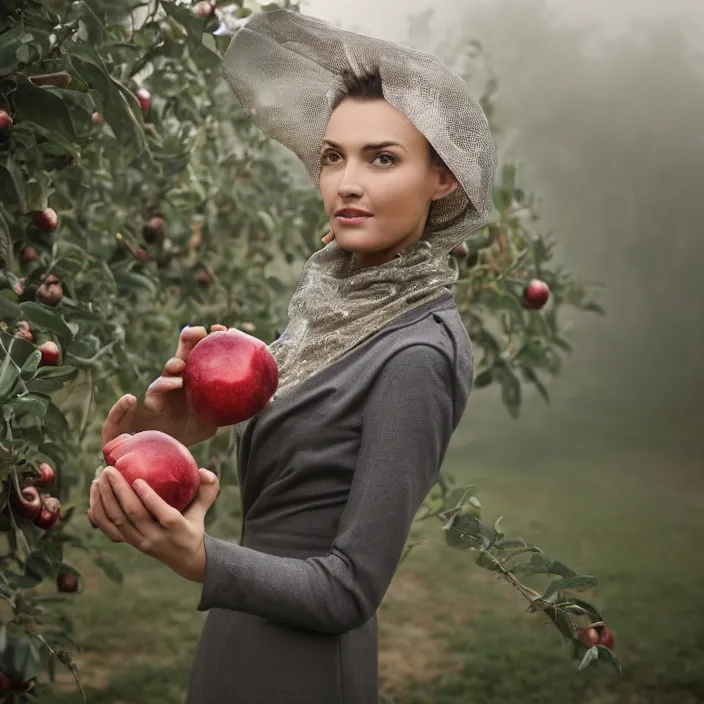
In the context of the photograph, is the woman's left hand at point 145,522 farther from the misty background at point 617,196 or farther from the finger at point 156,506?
the misty background at point 617,196

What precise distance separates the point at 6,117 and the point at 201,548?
57cm

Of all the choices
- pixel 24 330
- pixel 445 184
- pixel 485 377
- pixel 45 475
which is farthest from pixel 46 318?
pixel 485 377

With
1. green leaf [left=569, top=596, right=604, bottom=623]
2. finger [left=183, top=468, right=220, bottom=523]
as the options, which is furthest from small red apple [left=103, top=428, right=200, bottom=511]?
green leaf [left=569, top=596, right=604, bottom=623]

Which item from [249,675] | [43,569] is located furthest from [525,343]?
[249,675]

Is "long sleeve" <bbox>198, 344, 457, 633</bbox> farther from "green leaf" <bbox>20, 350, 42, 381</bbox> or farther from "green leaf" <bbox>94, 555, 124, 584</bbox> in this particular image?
"green leaf" <bbox>94, 555, 124, 584</bbox>

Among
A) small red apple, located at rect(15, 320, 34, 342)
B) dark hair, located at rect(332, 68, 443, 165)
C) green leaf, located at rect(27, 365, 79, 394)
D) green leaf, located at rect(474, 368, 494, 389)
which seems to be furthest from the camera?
green leaf, located at rect(474, 368, 494, 389)

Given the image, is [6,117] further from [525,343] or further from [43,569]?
[525,343]

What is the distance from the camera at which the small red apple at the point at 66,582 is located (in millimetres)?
1539

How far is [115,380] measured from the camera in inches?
70.2

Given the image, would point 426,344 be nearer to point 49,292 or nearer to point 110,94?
point 110,94

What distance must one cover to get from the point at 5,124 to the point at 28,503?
43cm

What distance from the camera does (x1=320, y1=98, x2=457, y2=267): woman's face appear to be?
0.91 meters

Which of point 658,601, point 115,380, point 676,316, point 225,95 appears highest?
point 225,95

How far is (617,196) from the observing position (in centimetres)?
405
